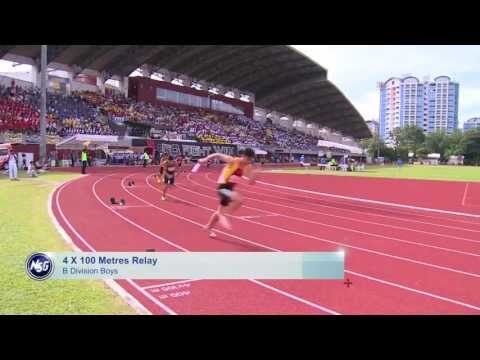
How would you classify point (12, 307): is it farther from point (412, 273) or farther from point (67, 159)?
point (67, 159)

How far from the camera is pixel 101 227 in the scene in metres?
7.88

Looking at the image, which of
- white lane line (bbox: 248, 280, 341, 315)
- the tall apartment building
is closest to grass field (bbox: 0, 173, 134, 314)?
white lane line (bbox: 248, 280, 341, 315)

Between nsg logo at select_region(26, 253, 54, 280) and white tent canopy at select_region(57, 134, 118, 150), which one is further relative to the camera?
white tent canopy at select_region(57, 134, 118, 150)

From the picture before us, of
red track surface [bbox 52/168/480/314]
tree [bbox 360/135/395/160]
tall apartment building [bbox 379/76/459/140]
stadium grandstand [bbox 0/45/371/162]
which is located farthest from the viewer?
tree [bbox 360/135/395/160]

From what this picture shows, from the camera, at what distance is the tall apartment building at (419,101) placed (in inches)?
264

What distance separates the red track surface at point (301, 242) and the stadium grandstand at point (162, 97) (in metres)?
6.60

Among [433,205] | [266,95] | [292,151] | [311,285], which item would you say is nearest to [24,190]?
[311,285]

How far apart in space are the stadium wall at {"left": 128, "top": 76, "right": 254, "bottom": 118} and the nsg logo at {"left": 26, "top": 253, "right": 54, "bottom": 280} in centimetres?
2243

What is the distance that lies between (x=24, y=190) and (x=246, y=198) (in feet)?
22.5

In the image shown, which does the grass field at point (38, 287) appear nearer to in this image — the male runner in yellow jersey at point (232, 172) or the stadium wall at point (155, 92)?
the male runner in yellow jersey at point (232, 172)
